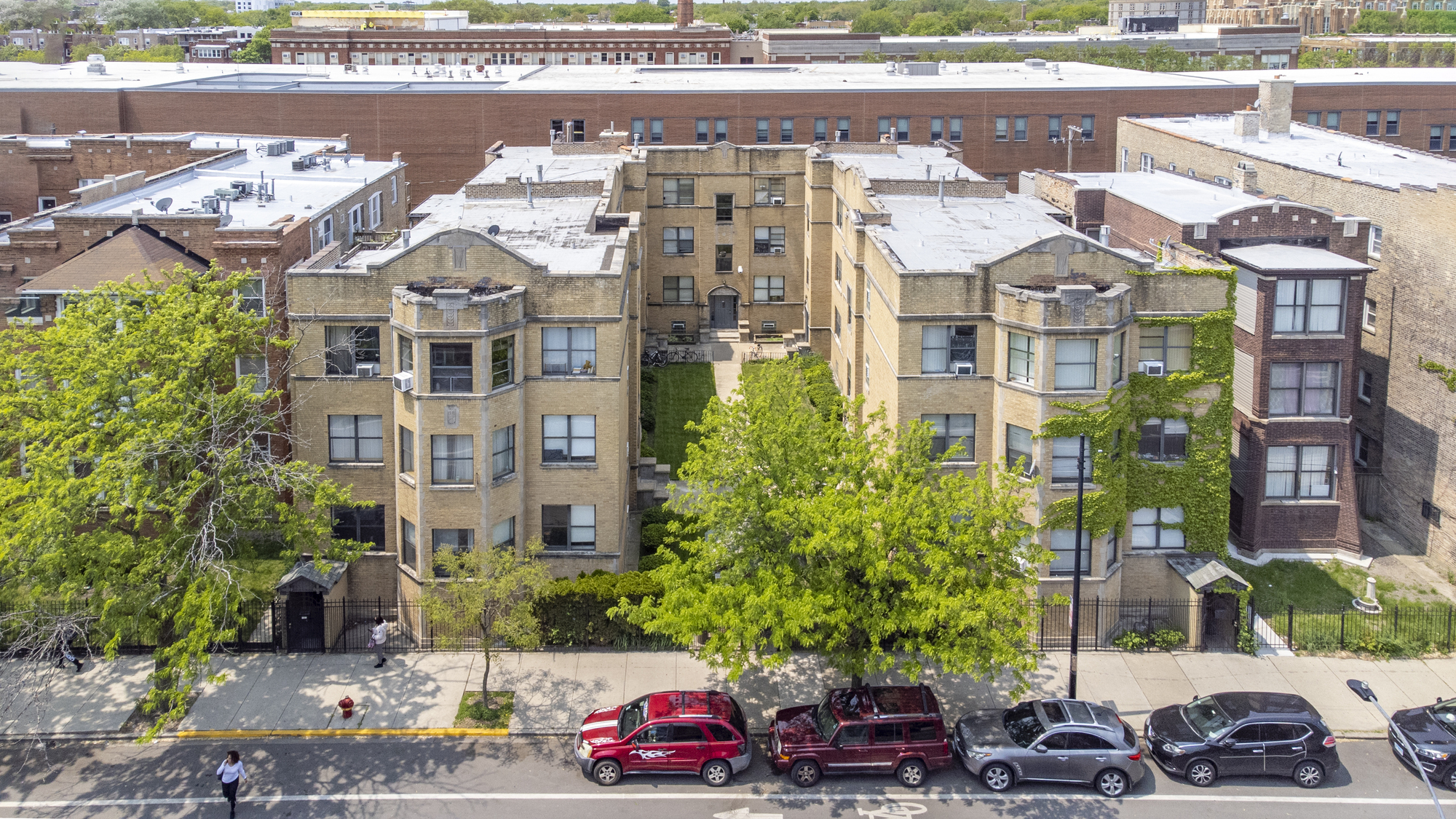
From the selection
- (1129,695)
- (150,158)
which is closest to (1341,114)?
(1129,695)

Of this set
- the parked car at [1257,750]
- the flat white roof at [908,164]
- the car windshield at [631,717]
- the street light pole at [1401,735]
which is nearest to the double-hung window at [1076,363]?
the parked car at [1257,750]

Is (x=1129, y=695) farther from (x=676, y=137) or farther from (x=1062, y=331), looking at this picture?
(x=676, y=137)

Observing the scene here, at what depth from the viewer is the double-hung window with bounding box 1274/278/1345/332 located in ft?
136

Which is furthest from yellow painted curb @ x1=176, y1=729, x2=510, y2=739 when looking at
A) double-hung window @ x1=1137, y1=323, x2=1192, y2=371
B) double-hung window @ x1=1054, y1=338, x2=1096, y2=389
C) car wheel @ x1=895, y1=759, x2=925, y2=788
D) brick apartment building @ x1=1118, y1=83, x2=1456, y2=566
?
brick apartment building @ x1=1118, y1=83, x2=1456, y2=566

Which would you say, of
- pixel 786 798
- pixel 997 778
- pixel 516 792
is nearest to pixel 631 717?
pixel 516 792

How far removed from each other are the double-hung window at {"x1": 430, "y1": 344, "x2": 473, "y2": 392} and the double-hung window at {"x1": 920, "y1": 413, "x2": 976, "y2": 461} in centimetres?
1371

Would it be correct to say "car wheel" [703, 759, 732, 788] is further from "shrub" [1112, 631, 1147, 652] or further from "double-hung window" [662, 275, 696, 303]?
"double-hung window" [662, 275, 696, 303]

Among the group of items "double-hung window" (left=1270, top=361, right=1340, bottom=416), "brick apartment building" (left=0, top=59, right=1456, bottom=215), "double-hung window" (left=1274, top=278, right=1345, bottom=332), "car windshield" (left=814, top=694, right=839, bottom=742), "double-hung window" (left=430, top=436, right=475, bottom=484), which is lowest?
"car windshield" (left=814, top=694, right=839, bottom=742)

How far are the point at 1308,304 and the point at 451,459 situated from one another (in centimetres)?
2774

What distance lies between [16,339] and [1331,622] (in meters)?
38.2

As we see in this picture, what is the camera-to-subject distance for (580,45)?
147 metres

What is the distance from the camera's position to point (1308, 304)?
137 feet

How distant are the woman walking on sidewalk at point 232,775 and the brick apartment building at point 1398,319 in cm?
3551

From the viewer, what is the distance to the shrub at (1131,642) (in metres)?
37.3
